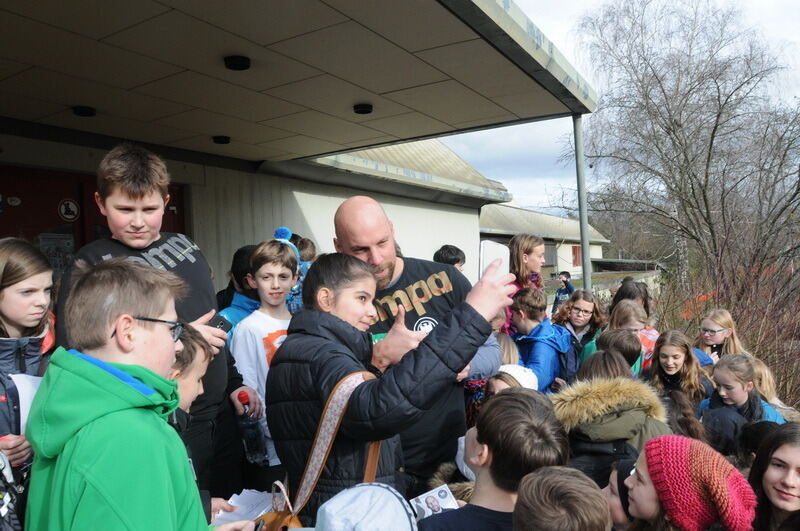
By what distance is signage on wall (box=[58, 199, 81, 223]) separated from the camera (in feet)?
19.2

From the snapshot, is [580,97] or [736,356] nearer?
[736,356]

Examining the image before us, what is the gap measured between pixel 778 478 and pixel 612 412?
2.28 ft

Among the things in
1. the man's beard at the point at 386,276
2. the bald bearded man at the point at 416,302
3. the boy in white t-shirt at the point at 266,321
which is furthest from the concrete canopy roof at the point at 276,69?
the man's beard at the point at 386,276

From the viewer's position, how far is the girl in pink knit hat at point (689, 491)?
1963mm

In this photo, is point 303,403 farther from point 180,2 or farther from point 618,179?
point 618,179

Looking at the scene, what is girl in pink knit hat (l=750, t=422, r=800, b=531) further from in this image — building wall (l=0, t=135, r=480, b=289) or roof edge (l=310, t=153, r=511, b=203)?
roof edge (l=310, t=153, r=511, b=203)

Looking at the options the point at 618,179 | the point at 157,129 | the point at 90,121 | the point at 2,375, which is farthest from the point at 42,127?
the point at 618,179

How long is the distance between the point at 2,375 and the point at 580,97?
5.29 m

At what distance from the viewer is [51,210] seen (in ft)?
18.9

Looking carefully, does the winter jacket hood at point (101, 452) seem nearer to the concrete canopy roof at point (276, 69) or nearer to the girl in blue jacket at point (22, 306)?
the girl in blue jacket at point (22, 306)

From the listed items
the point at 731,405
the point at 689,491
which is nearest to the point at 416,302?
the point at 689,491

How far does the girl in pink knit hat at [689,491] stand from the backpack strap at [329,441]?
1.07 m

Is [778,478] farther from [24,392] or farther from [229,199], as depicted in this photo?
[229,199]

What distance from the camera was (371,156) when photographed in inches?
380
